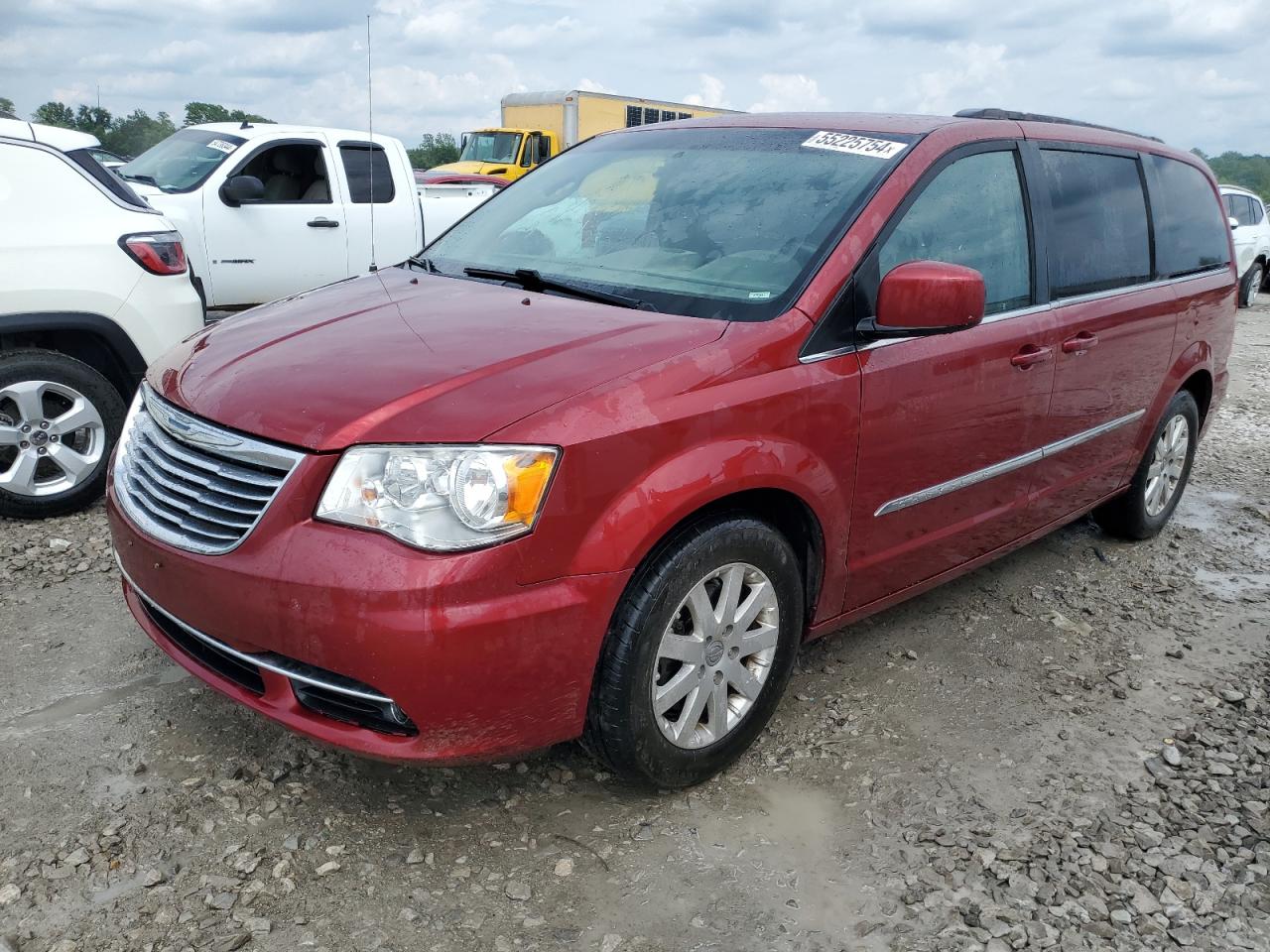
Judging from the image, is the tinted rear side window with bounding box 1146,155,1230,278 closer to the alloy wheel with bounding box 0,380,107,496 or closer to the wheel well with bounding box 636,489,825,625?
the wheel well with bounding box 636,489,825,625

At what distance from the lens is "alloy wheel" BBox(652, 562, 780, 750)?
2664 millimetres

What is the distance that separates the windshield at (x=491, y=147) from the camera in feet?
70.2

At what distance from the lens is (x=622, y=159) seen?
12.3 ft

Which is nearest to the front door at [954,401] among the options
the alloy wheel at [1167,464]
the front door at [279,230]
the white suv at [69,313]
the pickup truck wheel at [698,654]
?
the pickup truck wheel at [698,654]

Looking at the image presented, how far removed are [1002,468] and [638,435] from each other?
167 centimetres

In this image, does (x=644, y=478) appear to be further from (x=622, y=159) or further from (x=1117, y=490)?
(x=1117, y=490)

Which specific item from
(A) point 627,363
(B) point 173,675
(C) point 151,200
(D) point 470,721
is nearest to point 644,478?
(A) point 627,363

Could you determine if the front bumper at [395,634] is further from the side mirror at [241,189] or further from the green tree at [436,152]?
the green tree at [436,152]

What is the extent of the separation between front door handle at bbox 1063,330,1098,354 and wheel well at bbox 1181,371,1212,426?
Answer: 127 cm

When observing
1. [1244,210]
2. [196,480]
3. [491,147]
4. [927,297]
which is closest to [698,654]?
[927,297]

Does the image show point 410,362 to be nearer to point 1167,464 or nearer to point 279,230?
point 1167,464

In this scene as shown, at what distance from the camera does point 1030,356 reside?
3.51 m

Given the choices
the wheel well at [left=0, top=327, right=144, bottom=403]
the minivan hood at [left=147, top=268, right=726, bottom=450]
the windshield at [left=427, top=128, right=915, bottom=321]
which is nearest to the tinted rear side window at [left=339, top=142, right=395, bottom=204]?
the wheel well at [left=0, top=327, right=144, bottom=403]

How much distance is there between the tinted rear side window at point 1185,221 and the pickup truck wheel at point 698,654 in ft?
8.63
